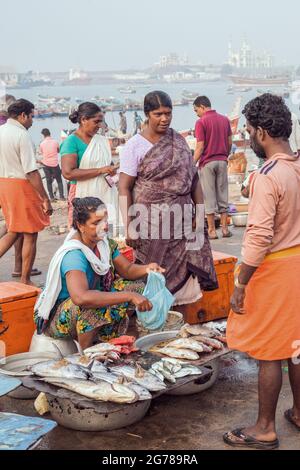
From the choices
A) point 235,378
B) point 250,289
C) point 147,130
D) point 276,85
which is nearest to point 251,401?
point 235,378

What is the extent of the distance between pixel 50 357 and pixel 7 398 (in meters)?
0.36

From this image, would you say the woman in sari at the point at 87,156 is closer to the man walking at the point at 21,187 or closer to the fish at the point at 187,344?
the man walking at the point at 21,187

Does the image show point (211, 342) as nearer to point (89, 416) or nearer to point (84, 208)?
point (89, 416)

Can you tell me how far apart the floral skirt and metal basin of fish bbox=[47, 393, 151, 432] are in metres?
0.65

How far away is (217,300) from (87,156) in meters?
1.63

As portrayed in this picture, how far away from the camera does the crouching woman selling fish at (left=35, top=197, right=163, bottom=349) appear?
4.05m

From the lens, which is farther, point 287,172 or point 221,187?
point 221,187

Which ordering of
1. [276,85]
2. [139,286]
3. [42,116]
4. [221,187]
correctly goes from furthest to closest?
[276,85] → [42,116] → [221,187] → [139,286]

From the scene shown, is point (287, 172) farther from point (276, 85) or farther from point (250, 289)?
point (276, 85)

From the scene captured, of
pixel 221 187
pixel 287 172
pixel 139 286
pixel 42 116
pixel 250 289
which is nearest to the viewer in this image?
pixel 287 172

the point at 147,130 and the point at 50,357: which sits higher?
the point at 147,130

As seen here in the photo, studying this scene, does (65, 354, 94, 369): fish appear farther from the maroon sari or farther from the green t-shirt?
the green t-shirt

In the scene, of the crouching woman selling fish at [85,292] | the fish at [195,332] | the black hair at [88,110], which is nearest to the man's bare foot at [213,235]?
the black hair at [88,110]

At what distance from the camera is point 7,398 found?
4.14m
